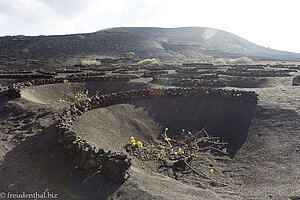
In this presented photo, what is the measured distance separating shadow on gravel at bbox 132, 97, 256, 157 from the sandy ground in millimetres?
341

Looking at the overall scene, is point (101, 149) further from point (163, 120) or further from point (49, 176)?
point (163, 120)

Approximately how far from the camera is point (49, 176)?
12.2 feet

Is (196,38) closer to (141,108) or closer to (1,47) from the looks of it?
(1,47)

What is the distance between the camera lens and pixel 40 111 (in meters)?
7.21

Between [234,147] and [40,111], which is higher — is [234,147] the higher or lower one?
the lower one

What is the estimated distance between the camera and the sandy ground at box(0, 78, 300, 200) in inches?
132

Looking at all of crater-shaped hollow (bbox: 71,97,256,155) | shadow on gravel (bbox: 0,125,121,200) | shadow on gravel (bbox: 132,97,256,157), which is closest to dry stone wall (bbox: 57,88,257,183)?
shadow on gravel (bbox: 0,125,121,200)

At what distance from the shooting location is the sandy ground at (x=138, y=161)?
3.36 metres

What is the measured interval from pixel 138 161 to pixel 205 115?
4101 millimetres

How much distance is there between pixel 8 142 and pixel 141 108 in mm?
4652

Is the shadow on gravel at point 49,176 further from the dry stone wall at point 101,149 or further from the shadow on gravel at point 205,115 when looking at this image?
the shadow on gravel at point 205,115

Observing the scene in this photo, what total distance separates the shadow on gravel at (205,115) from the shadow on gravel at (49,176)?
3864 millimetres

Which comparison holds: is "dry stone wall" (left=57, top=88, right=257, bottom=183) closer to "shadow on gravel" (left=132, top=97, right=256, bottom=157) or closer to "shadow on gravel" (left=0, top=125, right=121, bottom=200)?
"shadow on gravel" (left=0, top=125, right=121, bottom=200)

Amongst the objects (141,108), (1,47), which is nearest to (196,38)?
(1,47)
